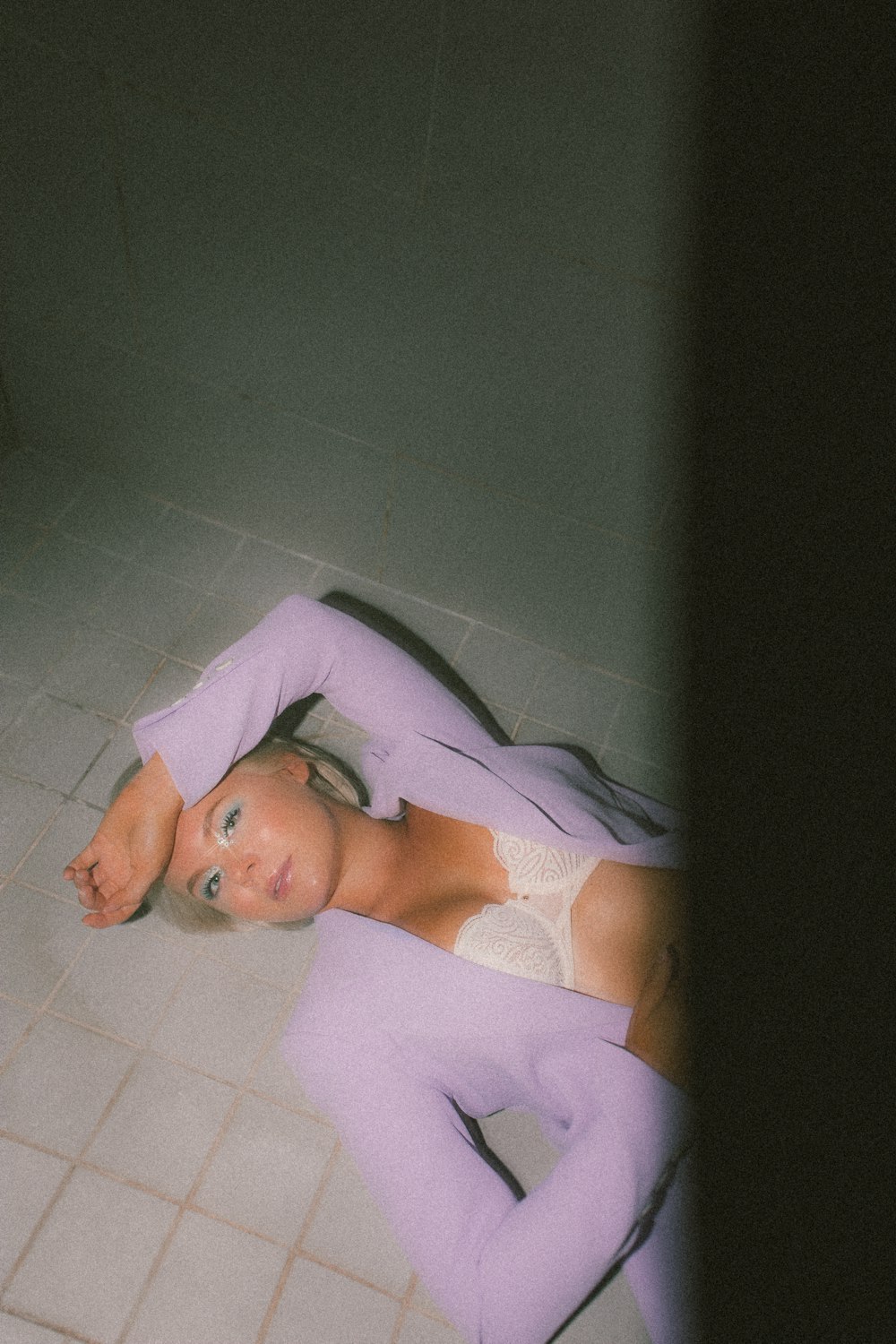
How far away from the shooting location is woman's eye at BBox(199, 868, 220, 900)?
1852 mm

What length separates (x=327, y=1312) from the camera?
2008 millimetres

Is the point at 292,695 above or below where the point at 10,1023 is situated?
above

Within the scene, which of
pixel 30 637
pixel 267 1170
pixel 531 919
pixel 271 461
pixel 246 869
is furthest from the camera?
pixel 271 461

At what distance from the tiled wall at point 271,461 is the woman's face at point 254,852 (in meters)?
0.63

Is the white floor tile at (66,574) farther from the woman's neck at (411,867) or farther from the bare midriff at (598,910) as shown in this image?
the bare midriff at (598,910)

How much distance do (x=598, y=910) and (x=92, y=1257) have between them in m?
1.51

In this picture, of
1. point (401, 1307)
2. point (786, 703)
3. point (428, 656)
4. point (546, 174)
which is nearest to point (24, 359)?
point (428, 656)

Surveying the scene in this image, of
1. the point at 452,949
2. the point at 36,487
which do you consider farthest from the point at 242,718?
the point at 36,487

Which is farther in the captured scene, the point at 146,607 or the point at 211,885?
the point at 146,607

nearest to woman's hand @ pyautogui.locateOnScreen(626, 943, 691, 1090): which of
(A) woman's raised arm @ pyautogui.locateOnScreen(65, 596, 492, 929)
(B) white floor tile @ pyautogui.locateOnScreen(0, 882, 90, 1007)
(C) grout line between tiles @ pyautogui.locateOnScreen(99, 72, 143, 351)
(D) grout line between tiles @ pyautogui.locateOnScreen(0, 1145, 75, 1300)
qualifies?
(A) woman's raised arm @ pyautogui.locateOnScreen(65, 596, 492, 929)

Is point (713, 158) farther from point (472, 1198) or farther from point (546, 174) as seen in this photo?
point (472, 1198)

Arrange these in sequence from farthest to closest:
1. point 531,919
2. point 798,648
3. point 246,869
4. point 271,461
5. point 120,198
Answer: point 271,461
point 798,648
point 120,198
point 531,919
point 246,869

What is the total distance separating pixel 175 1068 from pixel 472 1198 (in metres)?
0.97

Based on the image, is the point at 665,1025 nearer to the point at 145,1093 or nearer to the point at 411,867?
the point at 411,867
